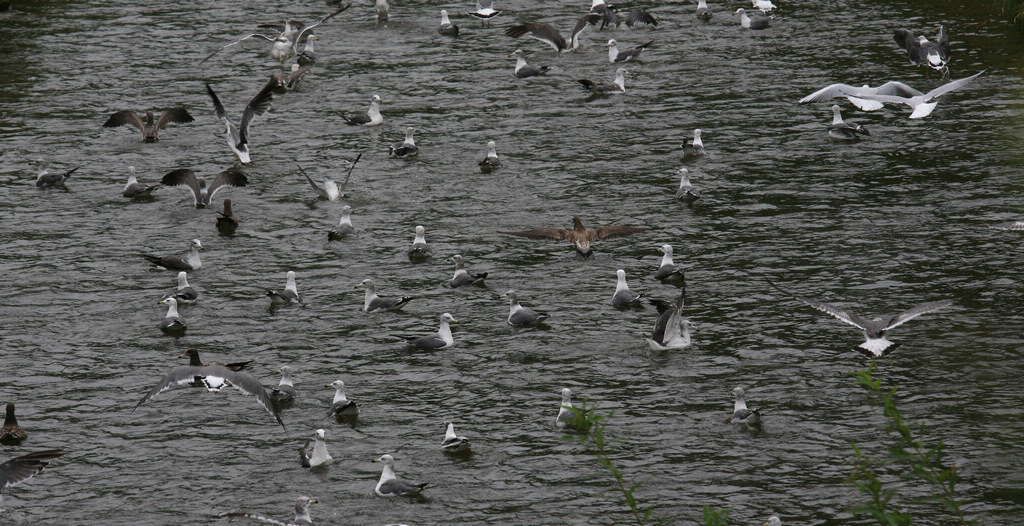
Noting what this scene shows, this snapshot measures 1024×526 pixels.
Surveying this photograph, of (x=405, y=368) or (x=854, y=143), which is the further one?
(x=854, y=143)

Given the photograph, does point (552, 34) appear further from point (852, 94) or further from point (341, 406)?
point (341, 406)

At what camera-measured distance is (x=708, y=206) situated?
22000 mm

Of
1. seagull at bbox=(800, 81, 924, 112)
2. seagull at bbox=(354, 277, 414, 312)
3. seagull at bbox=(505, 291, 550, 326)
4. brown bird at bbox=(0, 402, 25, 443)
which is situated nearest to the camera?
brown bird at bbox=(0, 402, 25, 443)

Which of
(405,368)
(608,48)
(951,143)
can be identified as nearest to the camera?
(405,368)

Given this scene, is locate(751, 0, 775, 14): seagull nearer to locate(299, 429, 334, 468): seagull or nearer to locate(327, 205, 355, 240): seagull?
locate(327, 205, 355, 240): seagull

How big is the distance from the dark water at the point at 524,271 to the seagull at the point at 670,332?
0.71ft

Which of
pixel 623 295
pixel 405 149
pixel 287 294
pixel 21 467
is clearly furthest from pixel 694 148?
pixel 21 467

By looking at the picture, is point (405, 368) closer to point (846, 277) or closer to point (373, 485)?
point (373, 485)

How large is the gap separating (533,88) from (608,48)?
9.64 ft

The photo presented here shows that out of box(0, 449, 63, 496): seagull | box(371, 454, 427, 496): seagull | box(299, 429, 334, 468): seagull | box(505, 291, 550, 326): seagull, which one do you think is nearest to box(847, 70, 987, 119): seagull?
box(505, 291, 550, 326): seagull

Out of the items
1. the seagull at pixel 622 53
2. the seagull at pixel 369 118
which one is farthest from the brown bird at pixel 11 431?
the seagull at pixel 622 53

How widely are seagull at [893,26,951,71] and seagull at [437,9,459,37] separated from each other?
1259 centimetres

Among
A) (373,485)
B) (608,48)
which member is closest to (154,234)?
(373,485)

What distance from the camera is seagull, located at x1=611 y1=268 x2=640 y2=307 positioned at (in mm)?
18234
